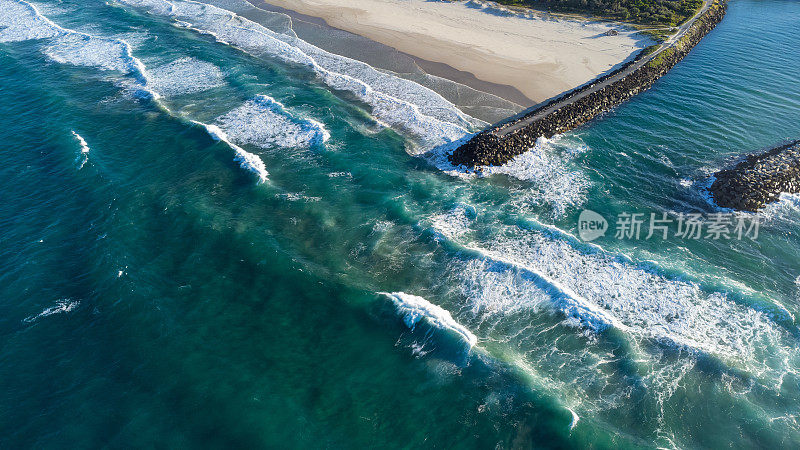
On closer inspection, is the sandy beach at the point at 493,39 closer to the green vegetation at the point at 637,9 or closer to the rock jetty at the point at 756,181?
the green vegetation at the point at 637,9

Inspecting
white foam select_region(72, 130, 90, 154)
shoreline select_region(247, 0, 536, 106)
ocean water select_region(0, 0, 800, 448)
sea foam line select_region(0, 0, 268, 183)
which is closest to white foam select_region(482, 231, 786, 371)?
ocean water select_region(0, 0, 800, 448)

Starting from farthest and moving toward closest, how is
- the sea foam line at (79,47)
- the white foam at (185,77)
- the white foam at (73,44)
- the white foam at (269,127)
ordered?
the white foam at (73,44), the white foam at (185,77), the sea foam line at (79,47), the white foam at (269,127)

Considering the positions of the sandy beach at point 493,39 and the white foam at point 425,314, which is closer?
the white foam at point 425,314

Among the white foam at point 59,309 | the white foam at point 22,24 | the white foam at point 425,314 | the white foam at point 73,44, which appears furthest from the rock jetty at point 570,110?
the white foam at point 22,24

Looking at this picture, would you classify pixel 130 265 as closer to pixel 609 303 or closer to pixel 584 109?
pixel 609 303

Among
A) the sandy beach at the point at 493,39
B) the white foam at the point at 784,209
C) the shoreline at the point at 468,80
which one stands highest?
the sandy beach at the point at 493,39

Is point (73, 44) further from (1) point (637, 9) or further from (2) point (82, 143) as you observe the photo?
(1) point (637, 9)

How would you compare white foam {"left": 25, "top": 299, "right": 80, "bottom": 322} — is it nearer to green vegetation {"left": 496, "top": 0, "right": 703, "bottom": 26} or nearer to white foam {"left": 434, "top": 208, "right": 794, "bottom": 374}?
white foam {"left": 434, "top": 208, "right": 794, "bottom": 374}
